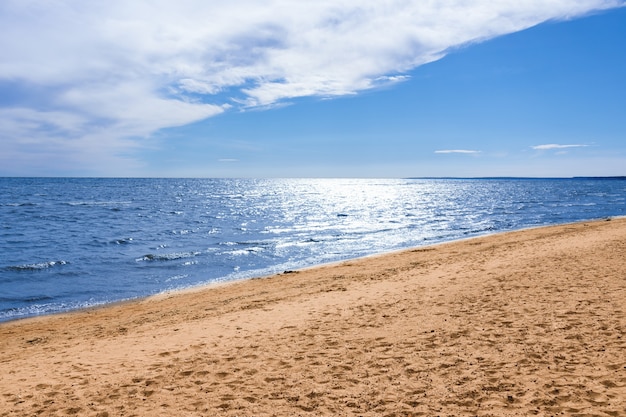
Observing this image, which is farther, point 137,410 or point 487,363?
point 487,363

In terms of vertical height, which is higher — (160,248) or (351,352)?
(351,352)

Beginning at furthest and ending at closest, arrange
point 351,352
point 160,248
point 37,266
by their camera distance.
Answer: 1. point 160,248
2. point 37,266
3. point 351,352

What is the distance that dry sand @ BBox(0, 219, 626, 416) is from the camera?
6.40 metres

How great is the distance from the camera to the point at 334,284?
15.5 m

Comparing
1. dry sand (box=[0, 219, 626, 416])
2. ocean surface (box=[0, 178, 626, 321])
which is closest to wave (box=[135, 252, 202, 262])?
ocean surface (box=[0, 178, 626, 321])

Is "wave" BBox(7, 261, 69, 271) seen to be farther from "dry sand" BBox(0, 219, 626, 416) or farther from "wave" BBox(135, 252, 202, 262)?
"dry sand" BBox(0, 219, 626, 416)

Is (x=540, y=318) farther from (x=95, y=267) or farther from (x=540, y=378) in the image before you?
(x=95, y=267)

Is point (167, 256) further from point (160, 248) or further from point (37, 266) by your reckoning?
point (37, 266)

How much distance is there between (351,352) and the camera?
8.28 meters

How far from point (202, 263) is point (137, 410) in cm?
1670

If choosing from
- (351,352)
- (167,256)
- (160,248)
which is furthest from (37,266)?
(351,352)

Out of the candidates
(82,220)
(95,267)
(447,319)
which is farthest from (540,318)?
(82,220)

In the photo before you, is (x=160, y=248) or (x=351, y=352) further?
(x=160, y=248)

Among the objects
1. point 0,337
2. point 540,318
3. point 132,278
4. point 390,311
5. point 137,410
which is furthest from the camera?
point 132,278
